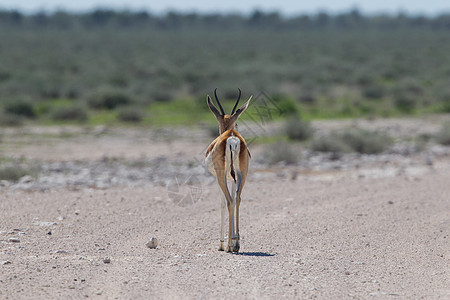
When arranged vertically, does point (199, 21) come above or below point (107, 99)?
above

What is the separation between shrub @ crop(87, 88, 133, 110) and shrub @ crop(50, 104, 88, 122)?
2984mm

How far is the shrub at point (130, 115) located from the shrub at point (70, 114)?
1.42 meters

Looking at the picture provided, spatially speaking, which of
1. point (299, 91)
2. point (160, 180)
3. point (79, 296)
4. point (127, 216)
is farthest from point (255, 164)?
point (299, 91)

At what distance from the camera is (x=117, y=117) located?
1026 inches

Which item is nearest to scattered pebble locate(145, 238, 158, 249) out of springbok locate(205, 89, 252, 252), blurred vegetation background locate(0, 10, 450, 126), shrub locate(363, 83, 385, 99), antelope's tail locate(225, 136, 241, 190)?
springbok locate(205, 89, 252, 252)

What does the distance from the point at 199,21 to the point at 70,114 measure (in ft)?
432

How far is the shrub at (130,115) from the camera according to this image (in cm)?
2575

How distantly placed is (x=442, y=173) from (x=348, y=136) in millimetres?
4996

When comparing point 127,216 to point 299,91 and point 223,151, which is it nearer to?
point 223,151

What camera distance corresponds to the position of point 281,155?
56.6ft

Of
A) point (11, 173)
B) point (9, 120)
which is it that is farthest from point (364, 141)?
point (9, 120)

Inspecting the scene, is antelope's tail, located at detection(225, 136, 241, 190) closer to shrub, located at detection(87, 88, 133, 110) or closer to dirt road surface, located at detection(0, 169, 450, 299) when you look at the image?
dirt road surface, located at detection(0, 169, 450, 299)

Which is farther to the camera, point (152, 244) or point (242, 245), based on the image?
point (242, 245)

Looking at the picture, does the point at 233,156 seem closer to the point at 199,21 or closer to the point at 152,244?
the point at 152,244
